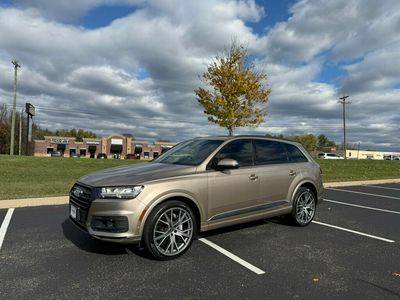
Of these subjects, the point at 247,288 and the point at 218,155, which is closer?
the point at 247,288

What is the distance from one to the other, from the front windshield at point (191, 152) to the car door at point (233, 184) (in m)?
0.19

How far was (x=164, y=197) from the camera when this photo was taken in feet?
16.2

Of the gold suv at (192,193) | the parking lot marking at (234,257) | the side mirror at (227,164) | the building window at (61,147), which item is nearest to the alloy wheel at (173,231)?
the gold suv at (192,193)

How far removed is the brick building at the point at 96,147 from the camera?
82.0 meters

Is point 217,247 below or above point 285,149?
below

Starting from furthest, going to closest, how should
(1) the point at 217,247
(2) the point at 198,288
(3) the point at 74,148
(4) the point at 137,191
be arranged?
1. (3) the point at 74,148
2. (1) the point at 217,247
3. (4) the point at 137,191
4. (2) the point at 198,288

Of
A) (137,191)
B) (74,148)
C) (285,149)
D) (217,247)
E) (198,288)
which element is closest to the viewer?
(198,288)

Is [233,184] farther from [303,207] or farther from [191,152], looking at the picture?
[303,207]

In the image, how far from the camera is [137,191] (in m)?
4.79

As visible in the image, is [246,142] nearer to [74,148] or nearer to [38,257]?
[38,257]

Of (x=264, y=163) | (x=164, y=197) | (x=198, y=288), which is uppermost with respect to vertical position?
(x=264, y=163)

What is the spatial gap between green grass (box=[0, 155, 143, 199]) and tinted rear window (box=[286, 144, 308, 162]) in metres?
6.47

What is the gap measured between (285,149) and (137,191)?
3.36 meters

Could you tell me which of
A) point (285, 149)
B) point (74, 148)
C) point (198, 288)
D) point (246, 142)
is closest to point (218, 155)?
point (246, 142)
